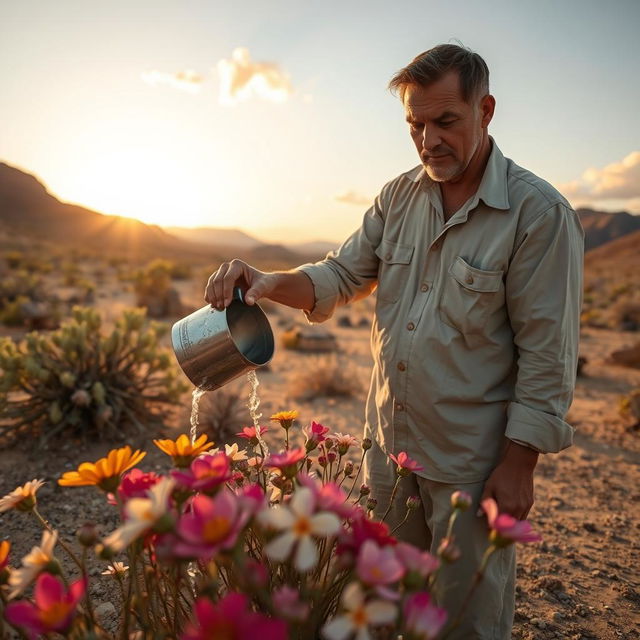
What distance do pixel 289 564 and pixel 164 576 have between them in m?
0.32

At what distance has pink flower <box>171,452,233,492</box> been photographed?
92cm

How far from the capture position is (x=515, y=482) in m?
1.79

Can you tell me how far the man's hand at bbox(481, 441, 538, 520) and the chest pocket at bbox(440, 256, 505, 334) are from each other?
0.45 meters

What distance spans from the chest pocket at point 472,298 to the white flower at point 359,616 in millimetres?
1259

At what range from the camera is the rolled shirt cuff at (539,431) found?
1729 mm

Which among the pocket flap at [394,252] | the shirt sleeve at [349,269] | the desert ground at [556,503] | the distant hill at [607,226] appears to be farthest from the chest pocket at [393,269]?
the distant hill at [607,226]

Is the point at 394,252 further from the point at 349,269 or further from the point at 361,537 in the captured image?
the point at 361,537

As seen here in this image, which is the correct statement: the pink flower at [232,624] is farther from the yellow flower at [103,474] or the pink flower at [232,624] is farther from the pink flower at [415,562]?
the yellow flower at [103,474]

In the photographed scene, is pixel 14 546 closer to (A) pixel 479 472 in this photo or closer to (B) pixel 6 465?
(B) pixel 6 465

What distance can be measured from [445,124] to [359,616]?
5.49 ft

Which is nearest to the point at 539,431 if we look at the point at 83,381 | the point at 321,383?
the point at 83,381

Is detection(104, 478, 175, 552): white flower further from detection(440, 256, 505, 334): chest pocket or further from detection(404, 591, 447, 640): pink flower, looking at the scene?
detection(440, 256, 505, 334): chest pocket

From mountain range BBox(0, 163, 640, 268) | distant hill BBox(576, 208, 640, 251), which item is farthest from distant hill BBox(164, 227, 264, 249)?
distant hill BBox(576, 208, 640, 251)

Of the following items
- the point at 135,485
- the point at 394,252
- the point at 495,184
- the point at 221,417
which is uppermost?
the point at 495,184
